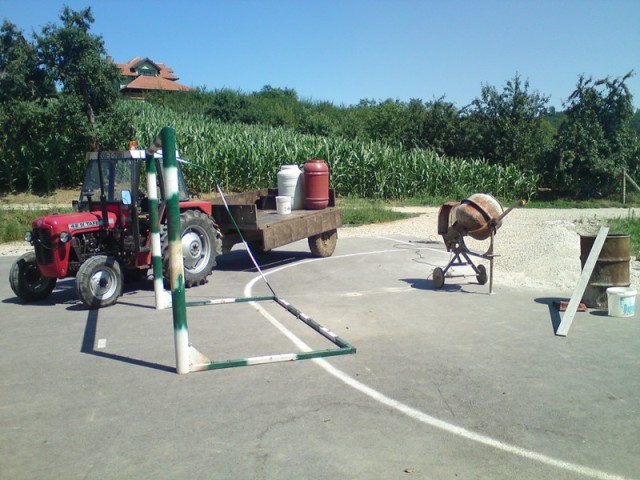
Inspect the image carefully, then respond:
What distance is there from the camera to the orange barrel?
13227mm

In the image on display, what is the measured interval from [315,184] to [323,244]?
132 centimetres

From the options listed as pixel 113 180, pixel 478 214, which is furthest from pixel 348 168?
pixel 113 180

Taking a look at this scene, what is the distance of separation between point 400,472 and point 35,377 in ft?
12.7

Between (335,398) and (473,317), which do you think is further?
(473,317)

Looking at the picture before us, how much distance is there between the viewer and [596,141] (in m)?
28.5

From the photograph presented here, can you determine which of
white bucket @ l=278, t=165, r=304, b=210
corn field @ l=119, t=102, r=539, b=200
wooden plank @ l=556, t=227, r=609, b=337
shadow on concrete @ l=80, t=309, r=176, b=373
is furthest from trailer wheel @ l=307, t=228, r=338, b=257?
corn field @ l=119, t=102, r=539, b=200

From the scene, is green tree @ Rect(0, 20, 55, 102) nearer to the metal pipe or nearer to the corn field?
the corn field

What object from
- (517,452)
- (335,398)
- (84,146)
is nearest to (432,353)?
(335,398)

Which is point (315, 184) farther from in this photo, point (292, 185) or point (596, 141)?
point (596, 141)

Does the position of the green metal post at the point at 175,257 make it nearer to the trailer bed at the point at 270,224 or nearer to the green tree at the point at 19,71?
the trailer bed at the point at 270,224

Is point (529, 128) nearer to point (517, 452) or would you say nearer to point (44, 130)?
point (44, 130)

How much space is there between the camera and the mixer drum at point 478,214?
31.2 feet

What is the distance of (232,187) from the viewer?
87.6 ft

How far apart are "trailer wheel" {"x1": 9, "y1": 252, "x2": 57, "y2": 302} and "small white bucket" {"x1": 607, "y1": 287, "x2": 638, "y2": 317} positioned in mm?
8087
